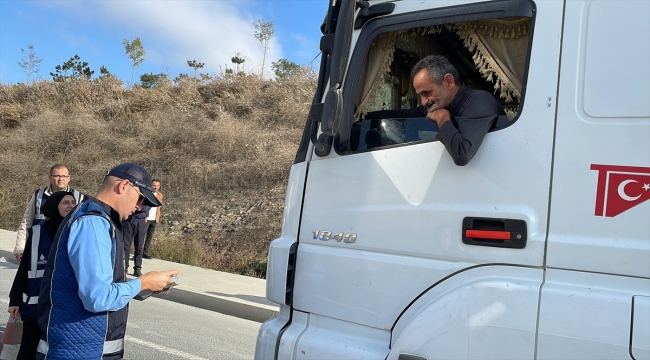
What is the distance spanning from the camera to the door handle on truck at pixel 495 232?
204 cm

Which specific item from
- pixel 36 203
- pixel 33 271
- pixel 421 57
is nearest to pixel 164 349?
pixel 36 203

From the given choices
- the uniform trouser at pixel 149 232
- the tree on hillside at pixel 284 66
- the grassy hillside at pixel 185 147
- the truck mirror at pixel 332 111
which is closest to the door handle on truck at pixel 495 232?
the truck mirror at pixel 332 111

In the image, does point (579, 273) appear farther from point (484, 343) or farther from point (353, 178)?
point (353, 178)

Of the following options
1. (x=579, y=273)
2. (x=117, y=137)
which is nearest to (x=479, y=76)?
(x=579, y=273)

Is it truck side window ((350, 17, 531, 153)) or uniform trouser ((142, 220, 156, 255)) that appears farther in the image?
uniform trouser ((142, 220, 156, 255))

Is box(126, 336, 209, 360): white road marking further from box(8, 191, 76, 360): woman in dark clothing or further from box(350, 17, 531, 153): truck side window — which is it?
box(350, 17, 531, 153): truck side window

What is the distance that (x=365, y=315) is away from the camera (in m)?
2.38

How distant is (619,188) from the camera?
1896 mm

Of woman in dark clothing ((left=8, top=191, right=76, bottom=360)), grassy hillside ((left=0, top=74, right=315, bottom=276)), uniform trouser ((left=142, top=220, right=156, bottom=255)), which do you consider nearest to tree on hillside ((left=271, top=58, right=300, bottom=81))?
grassy hillside ((left=0, top=74, right=315, bottom=276))

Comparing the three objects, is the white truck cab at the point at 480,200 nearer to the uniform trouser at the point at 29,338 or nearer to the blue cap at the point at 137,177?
the blue cap at the point at 137,177

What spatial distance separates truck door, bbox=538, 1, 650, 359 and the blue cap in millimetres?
1779

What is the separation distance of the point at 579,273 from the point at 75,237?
207cm

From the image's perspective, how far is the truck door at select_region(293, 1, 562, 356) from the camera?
2.08m

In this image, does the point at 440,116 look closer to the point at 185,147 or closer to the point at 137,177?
the point at 137,177
